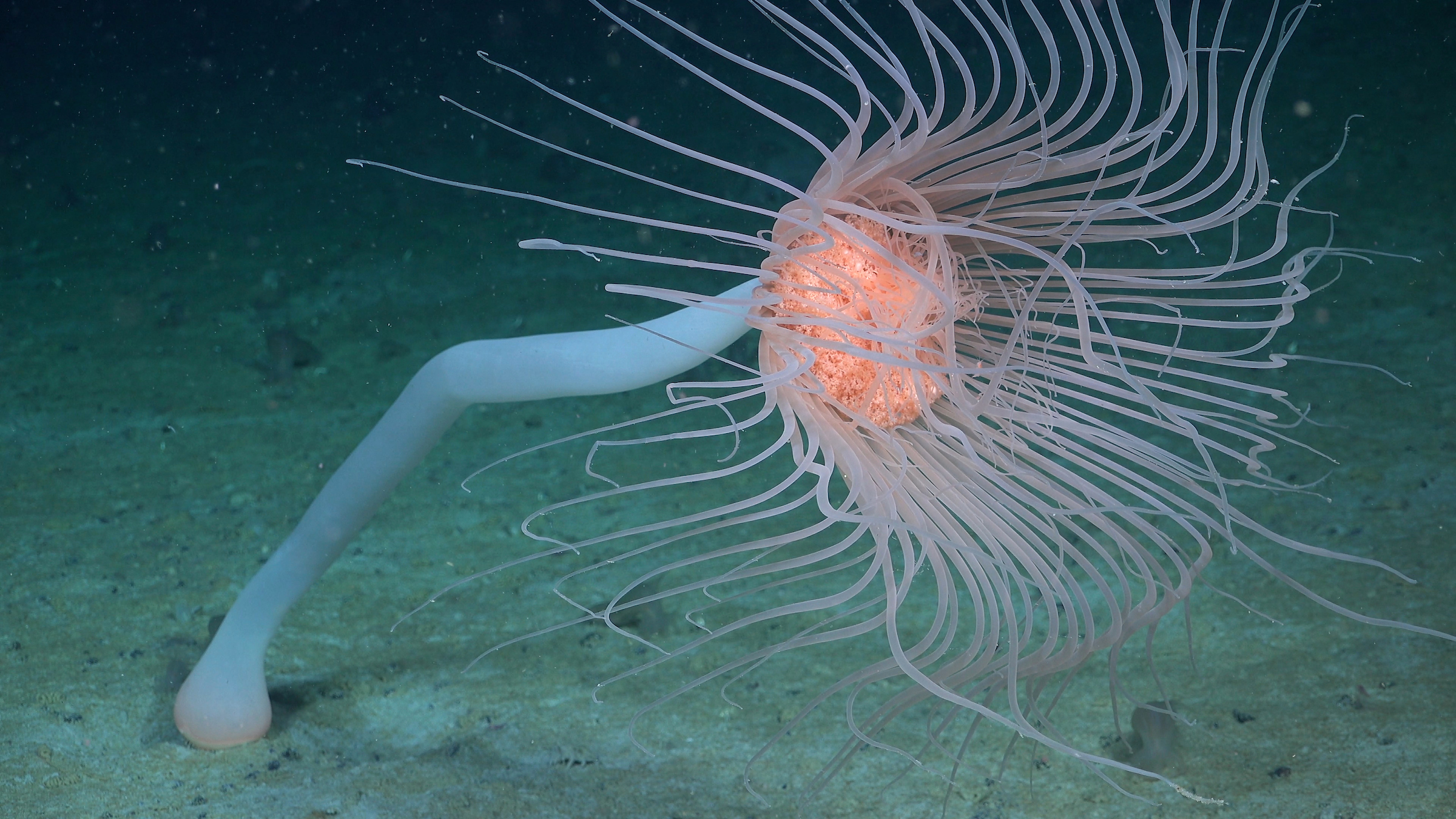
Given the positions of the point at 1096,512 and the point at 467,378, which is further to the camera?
the point at 467,378

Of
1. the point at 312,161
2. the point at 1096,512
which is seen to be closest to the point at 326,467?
the point at 1096,512

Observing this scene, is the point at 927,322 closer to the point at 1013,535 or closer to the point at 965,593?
the point at 1013,535

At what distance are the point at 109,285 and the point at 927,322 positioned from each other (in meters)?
7.19

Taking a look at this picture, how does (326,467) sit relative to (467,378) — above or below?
below

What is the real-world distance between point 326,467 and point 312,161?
6780 millimetres

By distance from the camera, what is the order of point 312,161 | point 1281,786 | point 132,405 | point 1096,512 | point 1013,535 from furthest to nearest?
point 312,161
point 132,405
point 1281,786
point 1013,535
point 1096,512

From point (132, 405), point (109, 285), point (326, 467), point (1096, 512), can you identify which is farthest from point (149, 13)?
point (1096, 512)

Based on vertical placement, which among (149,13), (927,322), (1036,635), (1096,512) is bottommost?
(1036,635)

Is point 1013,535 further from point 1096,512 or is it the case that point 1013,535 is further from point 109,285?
point 109,285

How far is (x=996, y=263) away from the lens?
8.45ft

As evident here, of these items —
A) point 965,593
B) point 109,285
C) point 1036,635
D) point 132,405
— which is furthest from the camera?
point 109,285

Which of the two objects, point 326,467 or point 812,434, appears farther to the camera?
point 326,467

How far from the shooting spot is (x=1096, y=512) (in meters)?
2.12

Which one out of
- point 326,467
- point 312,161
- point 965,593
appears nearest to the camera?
point 965,593
